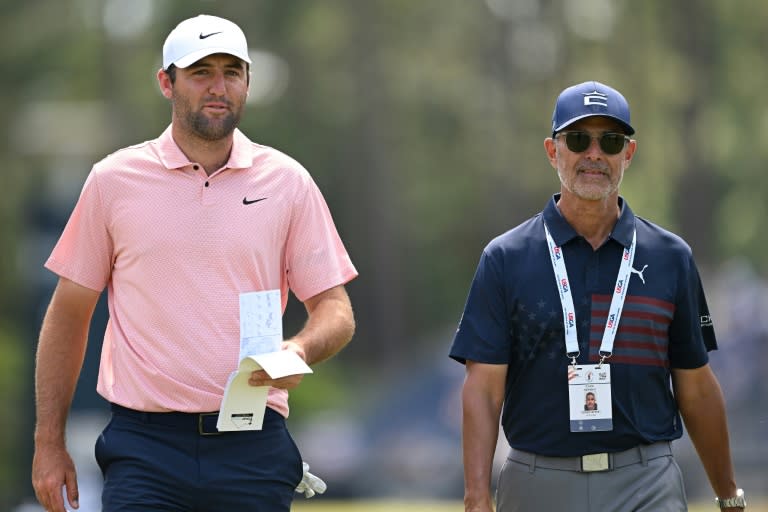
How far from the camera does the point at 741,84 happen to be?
3853 cm

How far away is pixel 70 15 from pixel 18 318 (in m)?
Answer: 10.0

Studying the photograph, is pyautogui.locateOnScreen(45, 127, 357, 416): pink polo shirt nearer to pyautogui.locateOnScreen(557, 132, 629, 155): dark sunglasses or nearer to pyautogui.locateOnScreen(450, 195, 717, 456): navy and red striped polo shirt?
pyautogui.locateOnScreen(450, 195, 717, 456): navy and red striped polo shirt

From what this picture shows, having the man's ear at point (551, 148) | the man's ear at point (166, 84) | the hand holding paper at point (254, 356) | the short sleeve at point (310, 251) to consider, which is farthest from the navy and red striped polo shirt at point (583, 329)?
the man's ear at point (166, 84)

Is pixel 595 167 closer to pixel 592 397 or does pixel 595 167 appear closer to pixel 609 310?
pixel 609 310

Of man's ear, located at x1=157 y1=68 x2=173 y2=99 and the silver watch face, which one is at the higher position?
man's ear, located at x1=157 y1=68 x2=173 y2=99

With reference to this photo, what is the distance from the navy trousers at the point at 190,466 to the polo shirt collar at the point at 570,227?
4.33 feet

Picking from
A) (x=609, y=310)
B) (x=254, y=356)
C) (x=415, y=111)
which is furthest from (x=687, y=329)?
(x=415, y=111)

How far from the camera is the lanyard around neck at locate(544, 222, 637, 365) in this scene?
6.49m

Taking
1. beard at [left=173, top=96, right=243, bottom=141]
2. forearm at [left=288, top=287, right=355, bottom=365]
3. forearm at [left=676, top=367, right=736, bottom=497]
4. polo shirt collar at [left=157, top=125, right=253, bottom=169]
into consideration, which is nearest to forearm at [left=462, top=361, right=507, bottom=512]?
forearm at [left=288, top=287, right=355, bottom=365]

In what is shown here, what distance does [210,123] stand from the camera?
6562 millimetres

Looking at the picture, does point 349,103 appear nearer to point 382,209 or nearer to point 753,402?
point 382,209

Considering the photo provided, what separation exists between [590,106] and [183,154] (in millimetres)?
1561

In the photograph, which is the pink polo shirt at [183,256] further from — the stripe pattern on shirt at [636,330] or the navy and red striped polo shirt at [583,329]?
the stripe pattern on shirt at [636,330]

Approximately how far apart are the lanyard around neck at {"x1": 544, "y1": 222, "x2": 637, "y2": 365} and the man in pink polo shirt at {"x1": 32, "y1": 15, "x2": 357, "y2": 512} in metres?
0.82
